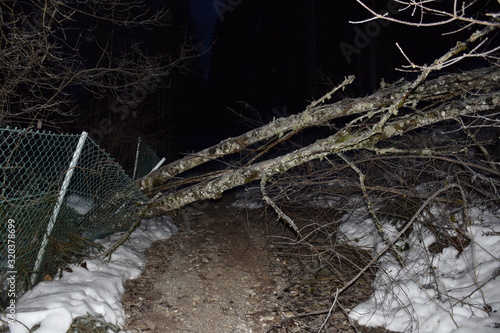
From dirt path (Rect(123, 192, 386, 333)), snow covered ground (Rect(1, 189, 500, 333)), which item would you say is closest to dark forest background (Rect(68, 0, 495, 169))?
dirt path (Rect(123, 192, 386, 333))

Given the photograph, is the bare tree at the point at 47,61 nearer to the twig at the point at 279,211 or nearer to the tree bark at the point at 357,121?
the tree bark at the point at 357,121

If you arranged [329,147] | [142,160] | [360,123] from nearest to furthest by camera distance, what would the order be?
[329,147]
[360,123]
[142,160]

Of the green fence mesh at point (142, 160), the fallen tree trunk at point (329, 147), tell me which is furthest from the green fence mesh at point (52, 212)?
the green fence mesh at point (142, 160)

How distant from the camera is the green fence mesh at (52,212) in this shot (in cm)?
297

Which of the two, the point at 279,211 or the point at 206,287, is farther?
the point at 206,287

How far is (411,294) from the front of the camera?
341cm

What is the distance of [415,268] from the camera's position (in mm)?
3764

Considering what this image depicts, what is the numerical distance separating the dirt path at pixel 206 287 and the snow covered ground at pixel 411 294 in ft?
0.85

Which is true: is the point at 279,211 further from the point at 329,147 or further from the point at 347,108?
the point at 347,108

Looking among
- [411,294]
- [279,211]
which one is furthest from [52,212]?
[411,294]

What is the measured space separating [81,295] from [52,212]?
82 cm

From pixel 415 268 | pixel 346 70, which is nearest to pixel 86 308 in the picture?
pixel 415 268

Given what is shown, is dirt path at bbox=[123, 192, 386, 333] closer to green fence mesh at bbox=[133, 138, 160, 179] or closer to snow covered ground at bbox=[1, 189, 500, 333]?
snow covered ground at bbox=[1, 189, 500, 333]

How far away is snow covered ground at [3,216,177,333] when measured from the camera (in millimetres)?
2693
